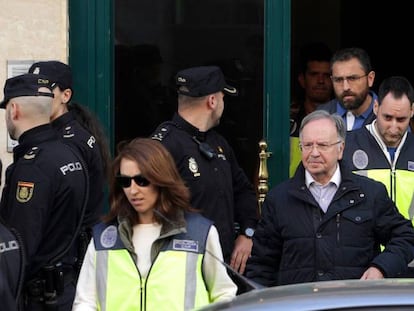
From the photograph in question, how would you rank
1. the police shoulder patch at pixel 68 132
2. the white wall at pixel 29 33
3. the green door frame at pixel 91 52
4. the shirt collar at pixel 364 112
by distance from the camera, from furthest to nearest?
1. the green door frame at pixel 91 52
2. the white wall at pixel 29 33
3. the shirt collar at pixel 364 112
4. the police shoulder patch at pixel 68 132

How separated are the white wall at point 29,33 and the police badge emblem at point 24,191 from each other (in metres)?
1.63

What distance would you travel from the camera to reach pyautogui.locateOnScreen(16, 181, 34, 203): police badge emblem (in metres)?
6.23

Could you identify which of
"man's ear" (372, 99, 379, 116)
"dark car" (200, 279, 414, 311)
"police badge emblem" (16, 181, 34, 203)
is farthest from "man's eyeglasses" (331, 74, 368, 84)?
"dark car" (200, 279, 414, 311)

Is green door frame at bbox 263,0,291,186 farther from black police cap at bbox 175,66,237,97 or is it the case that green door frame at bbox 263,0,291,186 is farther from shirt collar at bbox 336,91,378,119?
black police cap at bbox 175,66,237,97

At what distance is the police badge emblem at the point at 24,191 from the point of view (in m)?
6.23

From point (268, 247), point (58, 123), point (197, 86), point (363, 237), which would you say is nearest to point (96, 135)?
point (58, 123)

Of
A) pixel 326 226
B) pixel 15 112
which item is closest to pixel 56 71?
pixel 15 112

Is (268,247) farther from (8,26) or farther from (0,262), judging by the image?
(8,26)

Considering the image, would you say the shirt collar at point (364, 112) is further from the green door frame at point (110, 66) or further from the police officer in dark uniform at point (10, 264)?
the police officer in dark uniform at point (10, 264)

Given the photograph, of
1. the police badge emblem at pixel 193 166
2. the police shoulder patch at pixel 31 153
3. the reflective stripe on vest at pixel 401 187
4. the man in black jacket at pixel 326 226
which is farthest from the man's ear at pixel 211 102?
the police shoulder patch at pixel 31 153

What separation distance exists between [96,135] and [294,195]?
1.58m

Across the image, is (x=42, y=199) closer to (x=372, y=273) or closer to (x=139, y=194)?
(x=139, y=194)

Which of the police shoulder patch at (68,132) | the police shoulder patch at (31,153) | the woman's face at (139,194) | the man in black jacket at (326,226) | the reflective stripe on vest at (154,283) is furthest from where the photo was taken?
the police shoulder patch at (68,132)

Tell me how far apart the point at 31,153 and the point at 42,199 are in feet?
1.04
